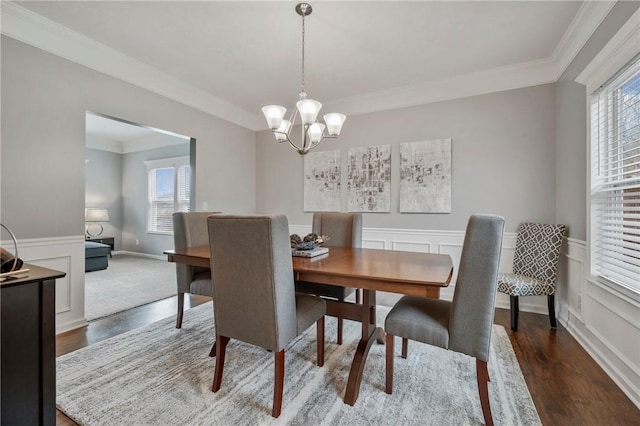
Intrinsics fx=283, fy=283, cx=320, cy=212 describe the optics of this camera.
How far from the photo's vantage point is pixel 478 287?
1.41m

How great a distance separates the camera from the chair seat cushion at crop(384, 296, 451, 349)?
1.50 m

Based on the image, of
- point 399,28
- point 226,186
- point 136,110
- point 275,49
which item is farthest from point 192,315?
point 399,28

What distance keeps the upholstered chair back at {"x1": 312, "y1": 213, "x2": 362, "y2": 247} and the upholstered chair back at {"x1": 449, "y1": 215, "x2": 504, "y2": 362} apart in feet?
4.04

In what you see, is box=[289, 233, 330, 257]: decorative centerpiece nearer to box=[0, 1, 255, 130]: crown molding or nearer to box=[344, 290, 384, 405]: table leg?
box=[344, 290, 384, 405]: table leg

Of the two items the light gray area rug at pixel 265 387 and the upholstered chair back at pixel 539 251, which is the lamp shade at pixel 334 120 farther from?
the upholstered chair back at pixel 539 251

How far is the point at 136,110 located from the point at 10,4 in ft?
3.54

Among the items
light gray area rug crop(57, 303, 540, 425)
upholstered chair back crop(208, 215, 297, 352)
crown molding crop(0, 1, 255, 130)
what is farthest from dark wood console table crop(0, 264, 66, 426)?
crown molding crop(0, 1, 255, 130)

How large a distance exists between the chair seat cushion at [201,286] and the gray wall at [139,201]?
3.94m

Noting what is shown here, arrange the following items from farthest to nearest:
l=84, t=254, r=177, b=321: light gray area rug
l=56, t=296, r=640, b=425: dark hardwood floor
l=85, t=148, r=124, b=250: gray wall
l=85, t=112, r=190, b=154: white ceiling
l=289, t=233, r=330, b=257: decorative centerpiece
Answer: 1. l=85, t=148, r=124, b=250: gray wall
2. l=85, t=112, r=190, b=154: white ceiling
3. l=84, t=254, r=177, b=321: light gray area rug
4. l=289, t=233, r=330, b=257: decorative centerpiece
5. l=56, t=296, r=640, b=425: dark hardwood floor

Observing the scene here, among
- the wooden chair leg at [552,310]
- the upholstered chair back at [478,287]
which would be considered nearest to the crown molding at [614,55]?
the upholstered chair back at [478,287]

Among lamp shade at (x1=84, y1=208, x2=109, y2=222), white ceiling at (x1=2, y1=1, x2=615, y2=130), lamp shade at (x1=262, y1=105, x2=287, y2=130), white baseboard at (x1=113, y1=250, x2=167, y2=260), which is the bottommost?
white baseboard at (x1=113, y1=250, x2=167, y2=260)

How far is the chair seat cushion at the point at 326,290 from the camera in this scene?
2.29 meters

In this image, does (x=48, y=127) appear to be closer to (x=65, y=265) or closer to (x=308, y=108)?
(x=65, y=265)

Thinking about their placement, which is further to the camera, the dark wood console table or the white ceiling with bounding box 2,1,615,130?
the white ceiling with bounding box 2,1,615,130
